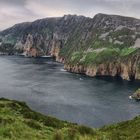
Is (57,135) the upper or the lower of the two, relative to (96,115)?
upper

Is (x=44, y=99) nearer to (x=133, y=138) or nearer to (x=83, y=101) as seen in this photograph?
(x=83, y=101)

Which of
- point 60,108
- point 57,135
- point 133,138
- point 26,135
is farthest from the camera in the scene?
point 60,108

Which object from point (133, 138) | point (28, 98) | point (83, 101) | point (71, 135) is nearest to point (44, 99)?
point (28, 98)

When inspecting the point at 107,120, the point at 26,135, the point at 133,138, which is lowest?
the point at 107,120

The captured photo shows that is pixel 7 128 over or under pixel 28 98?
over

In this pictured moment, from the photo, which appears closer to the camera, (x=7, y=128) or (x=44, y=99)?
(x=7, y=128)

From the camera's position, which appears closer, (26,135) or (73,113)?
(26,135)

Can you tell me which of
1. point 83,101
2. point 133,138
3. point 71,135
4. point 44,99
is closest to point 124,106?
point 83,101

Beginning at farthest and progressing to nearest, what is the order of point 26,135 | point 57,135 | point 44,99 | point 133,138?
point 44,99
point 133,138
point 26,135
point 57,135

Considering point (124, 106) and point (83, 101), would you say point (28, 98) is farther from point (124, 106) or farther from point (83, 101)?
point (124, 106)
